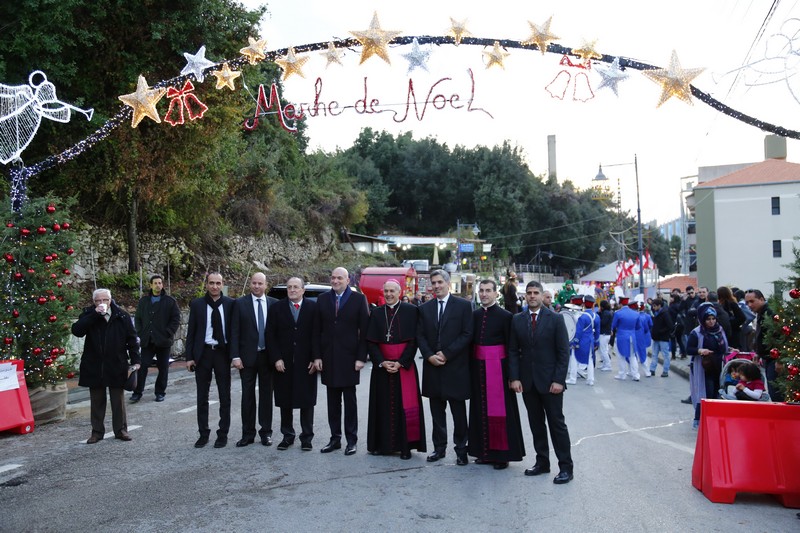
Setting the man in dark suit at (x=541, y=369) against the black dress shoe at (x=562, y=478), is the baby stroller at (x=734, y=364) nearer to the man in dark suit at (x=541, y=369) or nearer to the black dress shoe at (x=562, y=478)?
the man in dark suit at (x=541, y=369)

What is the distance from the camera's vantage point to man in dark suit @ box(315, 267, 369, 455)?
24.9ft

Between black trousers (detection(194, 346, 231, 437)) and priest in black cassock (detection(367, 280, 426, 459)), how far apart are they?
1.76m

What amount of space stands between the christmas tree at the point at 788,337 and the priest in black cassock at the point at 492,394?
8.62 feet

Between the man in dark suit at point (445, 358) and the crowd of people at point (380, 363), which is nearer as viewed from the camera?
the crowd of people at point (380, 363)

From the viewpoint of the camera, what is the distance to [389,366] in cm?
734

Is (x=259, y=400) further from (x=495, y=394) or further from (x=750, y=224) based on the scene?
(x=750, y=224)

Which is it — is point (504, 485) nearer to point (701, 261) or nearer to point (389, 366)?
point (389, 366)

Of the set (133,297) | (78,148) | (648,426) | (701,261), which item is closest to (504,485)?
(648,426)

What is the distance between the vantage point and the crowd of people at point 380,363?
21.9 feet

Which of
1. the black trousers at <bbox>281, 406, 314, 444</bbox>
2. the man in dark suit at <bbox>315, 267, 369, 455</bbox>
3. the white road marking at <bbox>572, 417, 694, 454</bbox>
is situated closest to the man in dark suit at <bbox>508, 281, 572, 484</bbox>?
the white road marking at <bbox>572, 417, 694, 454</bbox>

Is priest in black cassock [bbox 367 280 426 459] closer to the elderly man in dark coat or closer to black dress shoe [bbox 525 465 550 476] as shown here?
black dress shoe [bbox 525 465 550 476]

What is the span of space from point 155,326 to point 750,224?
142ft

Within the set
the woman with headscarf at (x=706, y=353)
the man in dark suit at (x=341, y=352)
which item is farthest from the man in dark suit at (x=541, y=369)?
the woman with headscarf at (x=706, y=353)

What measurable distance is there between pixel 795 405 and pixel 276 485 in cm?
466
